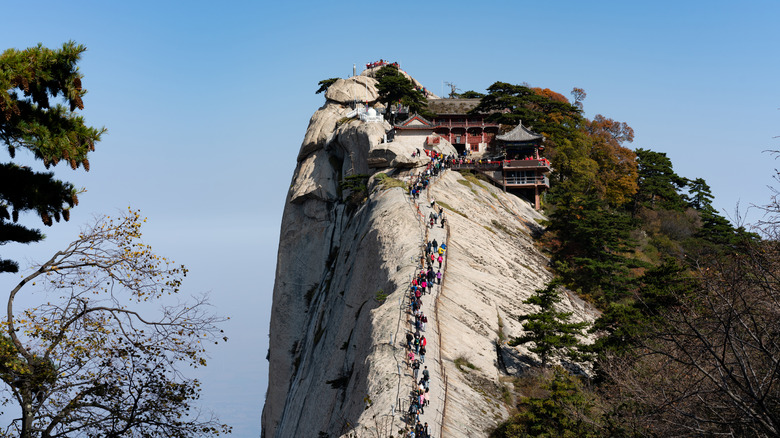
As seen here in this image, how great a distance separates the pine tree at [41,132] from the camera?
14047 mm

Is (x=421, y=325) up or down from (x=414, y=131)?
down

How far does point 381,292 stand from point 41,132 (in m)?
23.0

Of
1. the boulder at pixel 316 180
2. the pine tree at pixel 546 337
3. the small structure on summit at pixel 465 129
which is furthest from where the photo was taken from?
the small structure on summit at pixel 465 129

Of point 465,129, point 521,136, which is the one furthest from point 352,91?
point 521,136

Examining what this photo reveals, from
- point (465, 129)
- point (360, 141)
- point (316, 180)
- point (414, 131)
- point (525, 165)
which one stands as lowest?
point (525, 165)

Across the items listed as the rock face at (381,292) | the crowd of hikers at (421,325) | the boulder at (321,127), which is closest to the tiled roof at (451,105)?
the boulder at (321,127)

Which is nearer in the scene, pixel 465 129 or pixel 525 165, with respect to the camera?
pixel 525 165

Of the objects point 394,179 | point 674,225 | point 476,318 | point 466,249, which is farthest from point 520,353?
point 674,225

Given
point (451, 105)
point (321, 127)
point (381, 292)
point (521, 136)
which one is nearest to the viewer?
point (381, 292)

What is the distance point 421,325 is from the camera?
30.6 meters

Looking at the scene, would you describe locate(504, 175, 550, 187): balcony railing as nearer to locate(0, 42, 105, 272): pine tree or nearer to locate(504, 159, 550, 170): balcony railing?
locate(504, 159, 550, 170): balcony railing

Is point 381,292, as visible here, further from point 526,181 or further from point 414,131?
point 526,181

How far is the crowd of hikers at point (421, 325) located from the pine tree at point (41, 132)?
44.2 ft

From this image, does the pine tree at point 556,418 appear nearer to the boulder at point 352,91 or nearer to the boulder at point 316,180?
the boulder at point 316,180
